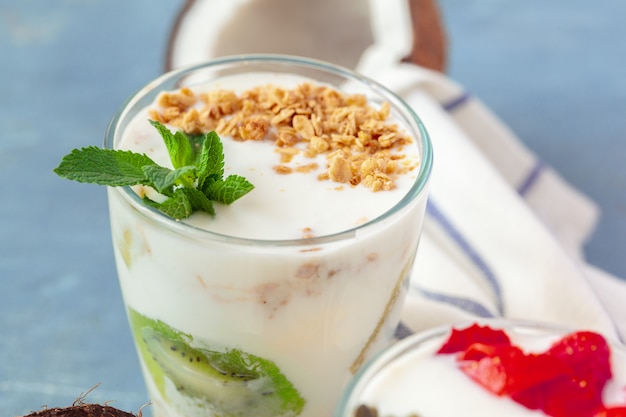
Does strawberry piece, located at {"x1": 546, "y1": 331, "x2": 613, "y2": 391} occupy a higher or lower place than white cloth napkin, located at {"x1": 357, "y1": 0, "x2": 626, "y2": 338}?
higher

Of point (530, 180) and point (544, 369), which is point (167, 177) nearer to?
point (544, 369)

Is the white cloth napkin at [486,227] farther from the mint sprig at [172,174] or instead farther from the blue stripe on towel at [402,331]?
the mint sprig at [172,174]

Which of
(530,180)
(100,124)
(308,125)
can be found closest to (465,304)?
(308,125)

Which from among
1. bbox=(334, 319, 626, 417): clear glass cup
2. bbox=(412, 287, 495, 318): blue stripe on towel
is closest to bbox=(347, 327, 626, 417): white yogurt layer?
bbox=(334, 319, 626, 417): clear glass cup

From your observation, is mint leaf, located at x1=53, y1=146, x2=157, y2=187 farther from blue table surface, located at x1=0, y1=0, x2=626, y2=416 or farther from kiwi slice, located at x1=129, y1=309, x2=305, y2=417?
blue table surface, located at x1=0, y1=0, x2=626, y2=416

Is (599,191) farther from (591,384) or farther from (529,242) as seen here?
(591,384)

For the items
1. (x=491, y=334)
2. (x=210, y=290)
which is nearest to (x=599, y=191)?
(x=491, y=334)
